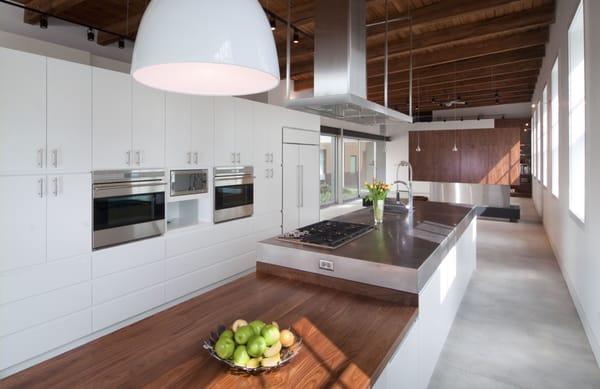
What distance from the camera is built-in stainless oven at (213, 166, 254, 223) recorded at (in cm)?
423

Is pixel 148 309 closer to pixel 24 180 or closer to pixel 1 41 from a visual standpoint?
pixel 24 180

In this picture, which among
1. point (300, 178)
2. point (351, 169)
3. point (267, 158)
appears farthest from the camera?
point (351, 169)

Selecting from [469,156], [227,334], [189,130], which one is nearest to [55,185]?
[189,130]

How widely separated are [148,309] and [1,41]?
2881mm

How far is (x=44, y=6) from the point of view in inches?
149

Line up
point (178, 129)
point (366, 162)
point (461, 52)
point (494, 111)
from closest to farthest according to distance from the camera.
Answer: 1. point (178, 129)
2. point (461, 52)
3. point (366, 162)
4. point (494, 111)

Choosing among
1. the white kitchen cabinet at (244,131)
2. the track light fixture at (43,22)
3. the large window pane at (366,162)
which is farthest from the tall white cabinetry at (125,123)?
the large window pane at (366,162)

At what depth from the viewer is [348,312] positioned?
1771mm

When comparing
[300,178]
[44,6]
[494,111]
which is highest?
[494,111]

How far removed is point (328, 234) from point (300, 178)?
3.00 metres

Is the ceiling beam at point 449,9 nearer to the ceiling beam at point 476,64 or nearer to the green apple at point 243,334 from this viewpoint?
the ceiling beam at point 476,64

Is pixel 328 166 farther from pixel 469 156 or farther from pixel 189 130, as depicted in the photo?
pixel 189 130

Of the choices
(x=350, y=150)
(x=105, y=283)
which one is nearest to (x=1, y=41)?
(x=105, y=283)

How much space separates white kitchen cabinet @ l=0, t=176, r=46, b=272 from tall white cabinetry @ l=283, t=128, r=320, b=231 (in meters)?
3.14
